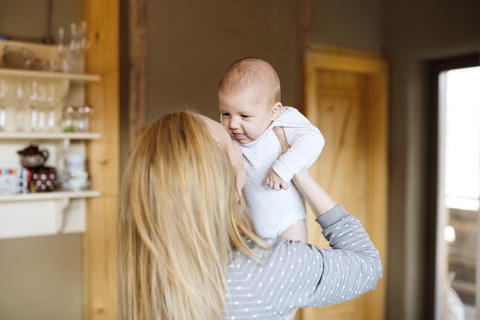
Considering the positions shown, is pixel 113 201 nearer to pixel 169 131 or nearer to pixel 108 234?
pixel 108 234

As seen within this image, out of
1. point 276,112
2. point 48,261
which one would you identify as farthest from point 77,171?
point 276,112

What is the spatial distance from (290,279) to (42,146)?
1.80m

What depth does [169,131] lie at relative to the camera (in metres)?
0.90

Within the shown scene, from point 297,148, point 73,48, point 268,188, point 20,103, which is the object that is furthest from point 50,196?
point 297,148

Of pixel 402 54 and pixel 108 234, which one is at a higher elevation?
pixel 402 54

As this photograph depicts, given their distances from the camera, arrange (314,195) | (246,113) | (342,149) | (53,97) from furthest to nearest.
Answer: (342,149) < (53,97) < (246,113) < (314,195)

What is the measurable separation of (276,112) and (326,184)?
2.17 meters

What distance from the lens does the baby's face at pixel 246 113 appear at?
128 cm

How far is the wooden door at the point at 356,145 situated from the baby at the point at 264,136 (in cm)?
202

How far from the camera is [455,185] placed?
10.8ft

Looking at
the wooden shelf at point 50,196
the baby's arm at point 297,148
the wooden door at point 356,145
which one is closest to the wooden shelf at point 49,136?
the wooden shelf at point 50,196

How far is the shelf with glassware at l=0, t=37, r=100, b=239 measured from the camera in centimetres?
215

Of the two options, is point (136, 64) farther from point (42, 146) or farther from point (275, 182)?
point (275, 182)

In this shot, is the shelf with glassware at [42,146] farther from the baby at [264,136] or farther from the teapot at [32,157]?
the baby at [264,136]
